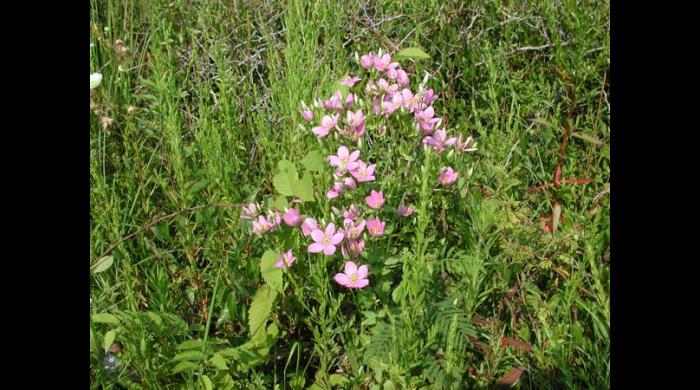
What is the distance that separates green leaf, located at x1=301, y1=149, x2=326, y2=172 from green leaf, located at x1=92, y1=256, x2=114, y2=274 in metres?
0.64

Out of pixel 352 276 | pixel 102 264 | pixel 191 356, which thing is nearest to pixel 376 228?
→ pixel 352 276

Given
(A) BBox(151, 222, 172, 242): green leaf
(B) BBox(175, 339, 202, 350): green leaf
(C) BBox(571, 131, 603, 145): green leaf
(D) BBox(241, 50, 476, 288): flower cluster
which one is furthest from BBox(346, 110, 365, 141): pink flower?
(C) BBox(571, 131, 603, 145): green leaf

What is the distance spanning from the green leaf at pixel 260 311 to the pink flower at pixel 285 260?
87 mm

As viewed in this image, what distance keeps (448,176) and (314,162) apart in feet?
1.40

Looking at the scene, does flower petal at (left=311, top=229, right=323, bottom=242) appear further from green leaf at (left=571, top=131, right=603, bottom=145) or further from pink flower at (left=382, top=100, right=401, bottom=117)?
green leaf at (left=571, top=131, right=603, bottom=145)

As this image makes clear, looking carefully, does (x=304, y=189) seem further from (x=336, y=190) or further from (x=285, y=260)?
(x=285, y=260)

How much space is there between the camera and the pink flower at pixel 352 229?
5.98ft

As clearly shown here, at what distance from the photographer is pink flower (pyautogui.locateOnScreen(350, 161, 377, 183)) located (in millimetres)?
1955

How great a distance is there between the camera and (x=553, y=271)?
218 cm

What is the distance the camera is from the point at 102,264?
1.84m

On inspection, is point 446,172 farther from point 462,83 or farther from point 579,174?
point 462,83

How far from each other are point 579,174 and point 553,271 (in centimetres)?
55

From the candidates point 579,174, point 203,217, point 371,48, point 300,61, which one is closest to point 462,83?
point 371,48
